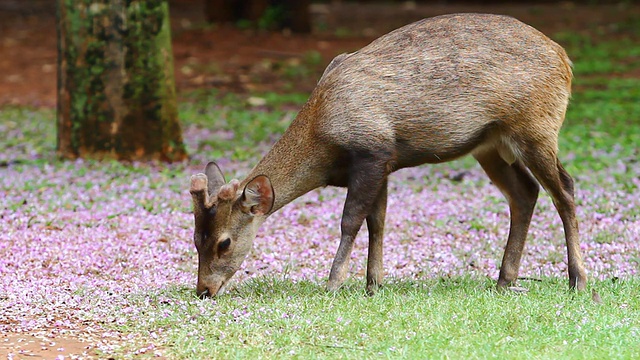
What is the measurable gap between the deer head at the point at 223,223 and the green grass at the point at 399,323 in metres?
0.17

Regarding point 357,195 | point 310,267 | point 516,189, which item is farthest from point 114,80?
point 516,189

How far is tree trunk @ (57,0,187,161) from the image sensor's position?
1093cm

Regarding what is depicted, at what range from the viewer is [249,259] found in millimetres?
7730

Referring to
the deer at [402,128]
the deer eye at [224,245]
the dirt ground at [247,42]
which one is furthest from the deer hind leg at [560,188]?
the dirt ground at [247,42]

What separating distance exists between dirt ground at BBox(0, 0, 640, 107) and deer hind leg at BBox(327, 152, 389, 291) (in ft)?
32.8

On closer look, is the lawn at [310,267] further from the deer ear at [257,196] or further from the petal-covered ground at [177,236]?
the deer ear at [257,196]

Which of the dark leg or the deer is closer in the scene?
the deer

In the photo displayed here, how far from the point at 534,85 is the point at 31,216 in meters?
4.58

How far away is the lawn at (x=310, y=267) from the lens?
5414 mm

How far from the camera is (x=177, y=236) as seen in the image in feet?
27.1


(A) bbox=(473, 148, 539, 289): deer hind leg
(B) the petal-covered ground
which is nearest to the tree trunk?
(B) the petal-covered ground

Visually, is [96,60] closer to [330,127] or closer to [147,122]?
[147,122]

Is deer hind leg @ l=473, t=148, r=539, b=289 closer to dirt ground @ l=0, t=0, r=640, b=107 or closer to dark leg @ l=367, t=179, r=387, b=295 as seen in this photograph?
dark leg @ l=367, t=179, r=387, b=295

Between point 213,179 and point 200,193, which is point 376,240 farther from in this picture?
point 200,193
